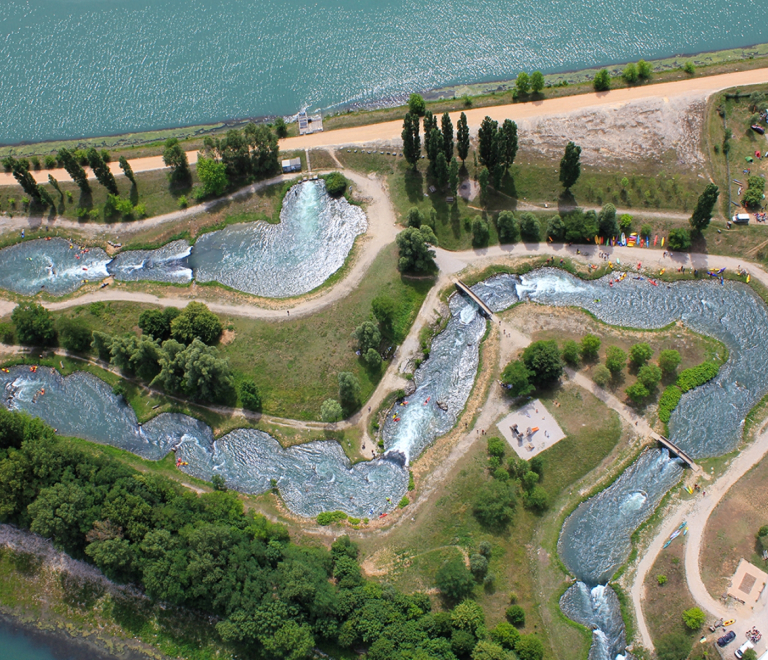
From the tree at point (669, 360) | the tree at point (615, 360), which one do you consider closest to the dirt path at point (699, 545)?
the tree at point (669, 360)

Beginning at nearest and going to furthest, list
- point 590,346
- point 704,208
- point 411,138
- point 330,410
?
point 330,410 < point 590,346 < point 704,208 < point 411,138

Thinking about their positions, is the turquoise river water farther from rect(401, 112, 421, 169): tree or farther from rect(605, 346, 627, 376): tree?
rect(605, 346, 627, 376): tree

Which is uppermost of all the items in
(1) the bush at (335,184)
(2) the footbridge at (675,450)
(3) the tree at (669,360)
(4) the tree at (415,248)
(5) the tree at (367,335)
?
(1) the bush at (335,184)

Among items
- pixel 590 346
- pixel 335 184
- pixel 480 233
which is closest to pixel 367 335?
pixel 480 233

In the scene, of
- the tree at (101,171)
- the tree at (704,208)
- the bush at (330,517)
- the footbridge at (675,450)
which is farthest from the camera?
the tree at (101,171)

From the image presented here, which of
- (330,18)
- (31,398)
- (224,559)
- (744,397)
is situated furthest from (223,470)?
(330,18)

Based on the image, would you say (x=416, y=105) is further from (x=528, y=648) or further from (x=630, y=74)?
(x=528, y=648)

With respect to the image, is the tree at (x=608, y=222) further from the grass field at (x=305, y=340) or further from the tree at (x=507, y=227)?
the grass field at (x=305, y=340)
